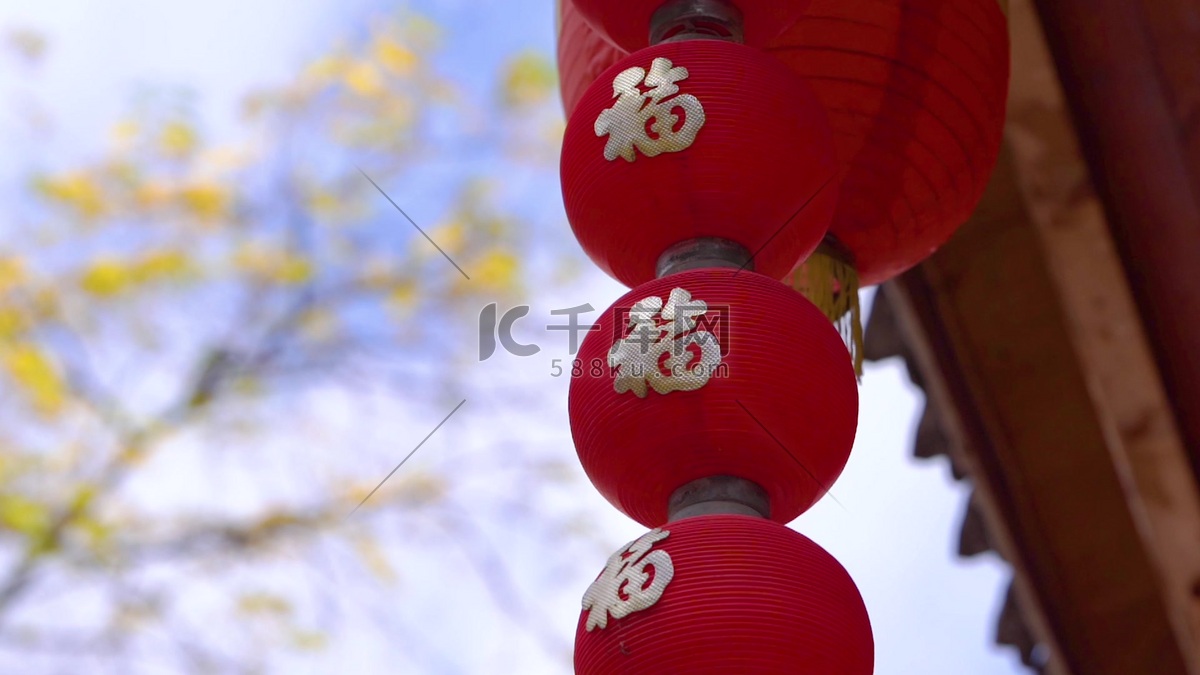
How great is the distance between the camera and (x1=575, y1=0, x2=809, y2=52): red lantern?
1793 mm

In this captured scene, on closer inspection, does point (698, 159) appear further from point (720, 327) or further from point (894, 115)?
point (894, 115)

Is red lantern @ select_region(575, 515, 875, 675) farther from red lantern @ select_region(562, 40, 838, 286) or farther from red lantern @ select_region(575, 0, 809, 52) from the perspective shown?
red lantern @ select_region(575, 0, 809, 52)

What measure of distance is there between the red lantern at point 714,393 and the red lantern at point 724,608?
98 millimetres

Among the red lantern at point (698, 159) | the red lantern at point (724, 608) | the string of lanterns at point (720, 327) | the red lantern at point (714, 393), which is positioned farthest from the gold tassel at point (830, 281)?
the red lantern at point (724, 608)

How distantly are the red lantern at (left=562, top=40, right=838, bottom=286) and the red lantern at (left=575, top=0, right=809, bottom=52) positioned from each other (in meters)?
0.10

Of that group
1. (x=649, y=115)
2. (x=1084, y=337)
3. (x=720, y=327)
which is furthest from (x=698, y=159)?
(x=1084, y=337)

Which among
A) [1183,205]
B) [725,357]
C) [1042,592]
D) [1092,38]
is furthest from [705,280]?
[1042,592]

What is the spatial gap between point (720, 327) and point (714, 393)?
0.08m

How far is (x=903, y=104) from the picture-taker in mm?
1977

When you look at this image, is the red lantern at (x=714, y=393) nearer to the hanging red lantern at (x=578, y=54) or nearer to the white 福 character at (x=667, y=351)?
the white 福 character at (x=667, y=351)

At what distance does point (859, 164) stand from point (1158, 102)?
0.83 meters

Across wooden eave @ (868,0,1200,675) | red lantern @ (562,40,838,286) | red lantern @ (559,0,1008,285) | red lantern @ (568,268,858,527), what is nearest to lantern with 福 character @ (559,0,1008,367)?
red lantern @ (559,0,1008,285)

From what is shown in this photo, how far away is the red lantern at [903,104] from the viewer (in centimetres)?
196

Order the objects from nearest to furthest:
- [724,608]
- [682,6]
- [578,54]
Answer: [724,608], [682,6], [578,54]
